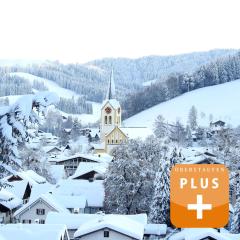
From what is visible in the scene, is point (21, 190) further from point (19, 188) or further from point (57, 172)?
point (57, 172)

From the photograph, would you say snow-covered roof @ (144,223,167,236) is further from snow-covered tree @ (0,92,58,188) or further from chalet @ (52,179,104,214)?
snow-covered tree @ (0,92,58,188)

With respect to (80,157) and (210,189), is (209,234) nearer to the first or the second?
(210,189)

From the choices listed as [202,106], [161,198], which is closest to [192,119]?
[202,106]

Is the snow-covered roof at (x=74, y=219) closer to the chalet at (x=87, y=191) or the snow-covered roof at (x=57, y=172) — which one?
the chalet at (x=87, y=191)

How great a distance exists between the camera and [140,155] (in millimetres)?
36156

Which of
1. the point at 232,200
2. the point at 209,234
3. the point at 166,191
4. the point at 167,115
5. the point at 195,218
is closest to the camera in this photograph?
the point at 195,218

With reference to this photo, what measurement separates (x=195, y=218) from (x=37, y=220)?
26159 millimetres

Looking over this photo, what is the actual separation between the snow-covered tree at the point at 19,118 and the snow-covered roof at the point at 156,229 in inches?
949

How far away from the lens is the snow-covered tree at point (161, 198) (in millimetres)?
31719

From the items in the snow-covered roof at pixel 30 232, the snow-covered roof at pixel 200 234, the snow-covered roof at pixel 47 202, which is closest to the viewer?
the snow-covered roof at pixel 30 232

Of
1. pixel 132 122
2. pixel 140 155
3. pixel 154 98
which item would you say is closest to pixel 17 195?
pixel 140 155

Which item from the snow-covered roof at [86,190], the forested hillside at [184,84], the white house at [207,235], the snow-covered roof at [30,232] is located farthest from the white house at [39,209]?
the forested hillside at [184,84]

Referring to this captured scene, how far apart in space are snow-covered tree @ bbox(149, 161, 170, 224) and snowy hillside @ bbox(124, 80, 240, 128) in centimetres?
8729

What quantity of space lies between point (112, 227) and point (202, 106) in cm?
10807
